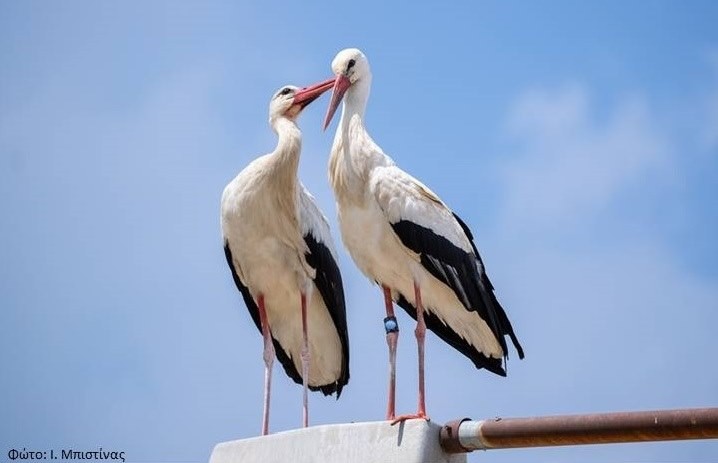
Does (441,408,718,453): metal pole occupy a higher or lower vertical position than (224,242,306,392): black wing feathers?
lower

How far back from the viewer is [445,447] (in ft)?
27.0

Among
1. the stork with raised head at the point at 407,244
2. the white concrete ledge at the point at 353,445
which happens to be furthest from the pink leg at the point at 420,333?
the white concrete ledge at the point at 353,445

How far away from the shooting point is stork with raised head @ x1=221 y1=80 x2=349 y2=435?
38.0 feet

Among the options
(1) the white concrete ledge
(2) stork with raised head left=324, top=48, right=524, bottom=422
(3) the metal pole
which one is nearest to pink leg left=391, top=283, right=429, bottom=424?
(2) stork with raised head left=324, top=48, right=524, bottom=422

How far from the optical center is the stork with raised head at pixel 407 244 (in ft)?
34.4

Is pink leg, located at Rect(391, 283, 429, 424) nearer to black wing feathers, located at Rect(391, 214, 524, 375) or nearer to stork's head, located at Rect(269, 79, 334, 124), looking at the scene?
black wing feathers, located at Rect(391, 214, 524, 375)

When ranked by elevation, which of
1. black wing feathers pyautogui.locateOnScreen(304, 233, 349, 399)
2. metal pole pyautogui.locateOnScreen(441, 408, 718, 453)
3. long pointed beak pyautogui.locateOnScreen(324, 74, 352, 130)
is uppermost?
long pointed beak pyautogui.locateOnScreen(324, 74, 352, 130)

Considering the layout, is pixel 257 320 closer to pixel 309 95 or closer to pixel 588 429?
pixel 309 95

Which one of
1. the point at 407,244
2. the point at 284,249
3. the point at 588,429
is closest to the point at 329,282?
the point at 284,249

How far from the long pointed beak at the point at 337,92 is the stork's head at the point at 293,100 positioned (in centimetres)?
66

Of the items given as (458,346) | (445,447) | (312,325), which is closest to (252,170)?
(312,325)

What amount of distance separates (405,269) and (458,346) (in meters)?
0.93

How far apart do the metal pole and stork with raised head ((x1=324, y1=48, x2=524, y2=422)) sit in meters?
2.46

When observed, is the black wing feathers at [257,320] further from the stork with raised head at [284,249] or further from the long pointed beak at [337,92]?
the long pointed beak at [337,92]
